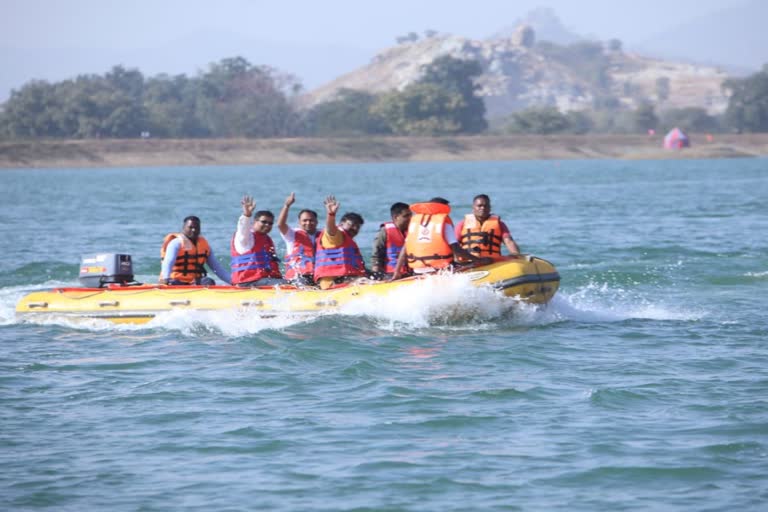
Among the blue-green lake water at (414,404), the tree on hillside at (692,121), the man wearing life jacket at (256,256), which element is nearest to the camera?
the blue-green lake water at (414,404)

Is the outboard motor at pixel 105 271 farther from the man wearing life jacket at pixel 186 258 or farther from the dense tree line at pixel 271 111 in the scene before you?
the dense tree line at pixel 271 111

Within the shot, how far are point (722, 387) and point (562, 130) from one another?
9574 centimetres

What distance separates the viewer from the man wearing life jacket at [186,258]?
41.8ft

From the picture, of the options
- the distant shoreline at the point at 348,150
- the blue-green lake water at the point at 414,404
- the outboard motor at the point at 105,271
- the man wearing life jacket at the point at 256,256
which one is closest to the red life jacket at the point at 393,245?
the blue-green lake water at the point at 414,404

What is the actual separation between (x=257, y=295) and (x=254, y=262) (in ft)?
1.49

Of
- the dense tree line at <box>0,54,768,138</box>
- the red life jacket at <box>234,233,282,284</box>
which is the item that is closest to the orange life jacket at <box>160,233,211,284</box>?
the red life jacket at <box>234,233,282,284</box>

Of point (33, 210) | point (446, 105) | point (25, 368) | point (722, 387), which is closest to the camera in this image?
point (722, 387)

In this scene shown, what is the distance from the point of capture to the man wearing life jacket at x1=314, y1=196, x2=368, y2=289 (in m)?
12.2

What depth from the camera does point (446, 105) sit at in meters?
99.1

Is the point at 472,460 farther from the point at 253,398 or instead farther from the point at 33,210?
the point at 33,210

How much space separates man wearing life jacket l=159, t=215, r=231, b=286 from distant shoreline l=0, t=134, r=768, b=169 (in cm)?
6902

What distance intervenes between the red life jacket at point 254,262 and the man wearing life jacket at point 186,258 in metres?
0.35

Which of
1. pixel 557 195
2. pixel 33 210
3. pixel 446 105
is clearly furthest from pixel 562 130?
pixel 33 210

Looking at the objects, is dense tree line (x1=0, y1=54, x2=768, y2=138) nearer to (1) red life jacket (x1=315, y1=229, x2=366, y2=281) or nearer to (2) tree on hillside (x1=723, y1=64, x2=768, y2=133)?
(2) tree on hillside (x1=723, y1=64, x2=768, y2=133)
